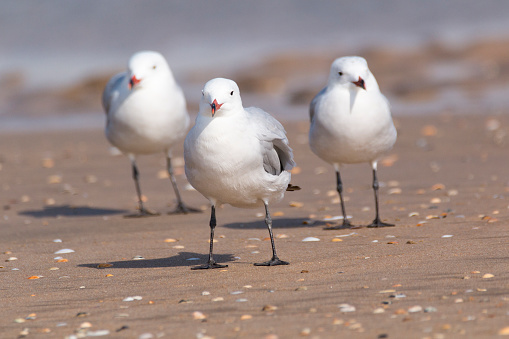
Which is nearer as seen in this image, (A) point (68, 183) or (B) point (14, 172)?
(A) point (68, 183)

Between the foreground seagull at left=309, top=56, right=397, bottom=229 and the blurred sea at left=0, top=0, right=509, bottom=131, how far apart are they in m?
20.5

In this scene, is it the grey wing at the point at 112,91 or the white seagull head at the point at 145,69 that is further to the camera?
the grey wing at the point at 112,91

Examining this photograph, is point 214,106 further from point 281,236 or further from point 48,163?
point 48,163

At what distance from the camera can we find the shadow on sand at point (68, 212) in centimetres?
893

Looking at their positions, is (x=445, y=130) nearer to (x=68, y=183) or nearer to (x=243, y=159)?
(x=68, y=183)

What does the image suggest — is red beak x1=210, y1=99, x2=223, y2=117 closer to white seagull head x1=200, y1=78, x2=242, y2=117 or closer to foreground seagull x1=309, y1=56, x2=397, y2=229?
white seagull head x1=200, y1=78, x2=242, y2=117

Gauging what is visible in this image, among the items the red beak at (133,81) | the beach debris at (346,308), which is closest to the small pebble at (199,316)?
the beach debris at (346,308)

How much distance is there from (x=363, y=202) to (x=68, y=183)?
433 centimetres

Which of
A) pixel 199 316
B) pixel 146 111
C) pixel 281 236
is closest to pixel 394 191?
pixel 281 236

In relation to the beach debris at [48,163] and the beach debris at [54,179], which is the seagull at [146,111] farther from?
the beach debris at [48,163]

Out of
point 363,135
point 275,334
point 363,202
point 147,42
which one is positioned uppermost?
point 147,42

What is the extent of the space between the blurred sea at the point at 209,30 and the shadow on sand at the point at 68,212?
17974 millimetres

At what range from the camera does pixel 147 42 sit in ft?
119

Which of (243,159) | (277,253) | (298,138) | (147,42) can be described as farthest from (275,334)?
(147,42)
